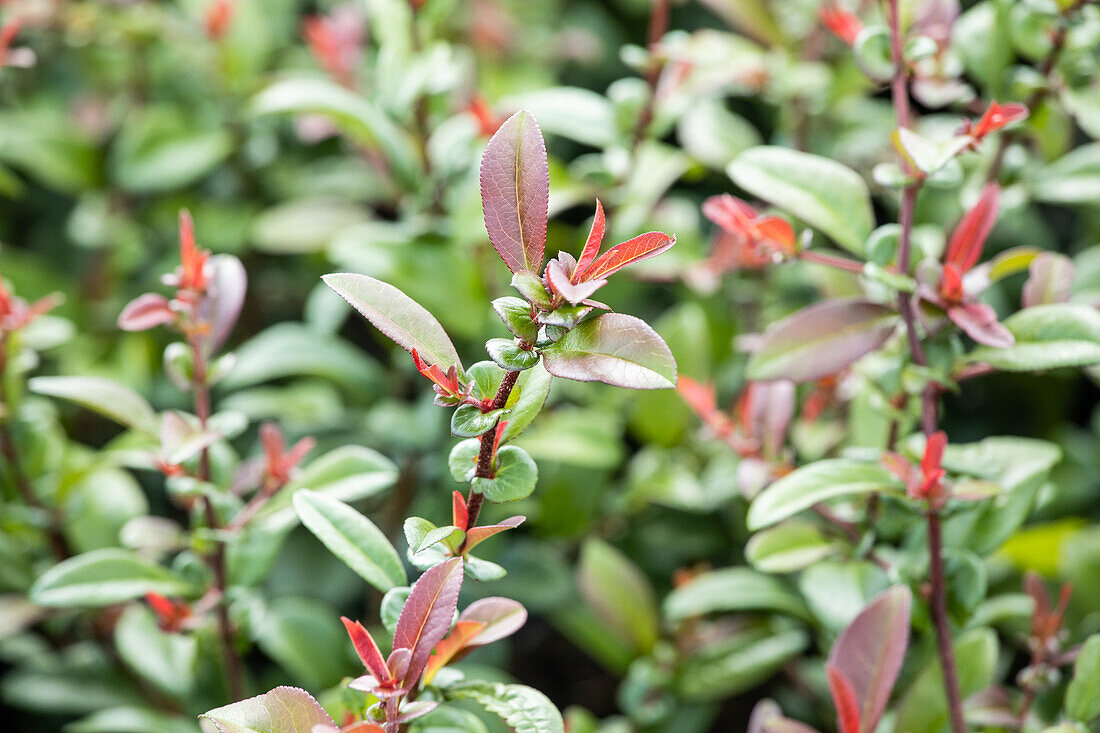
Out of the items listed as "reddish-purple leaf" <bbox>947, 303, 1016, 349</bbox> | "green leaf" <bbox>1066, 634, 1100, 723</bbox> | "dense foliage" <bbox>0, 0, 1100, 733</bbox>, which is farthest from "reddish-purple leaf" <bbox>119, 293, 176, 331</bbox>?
"green leaf" <bbox>1066, 634, 1100, 723</bbox>

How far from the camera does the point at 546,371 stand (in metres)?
0.50

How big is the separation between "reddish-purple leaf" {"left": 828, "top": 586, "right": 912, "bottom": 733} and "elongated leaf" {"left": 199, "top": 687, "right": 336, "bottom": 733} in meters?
0.33

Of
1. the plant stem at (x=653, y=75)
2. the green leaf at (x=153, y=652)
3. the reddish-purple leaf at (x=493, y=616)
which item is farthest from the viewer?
the plant stem at (x=653, y=75)

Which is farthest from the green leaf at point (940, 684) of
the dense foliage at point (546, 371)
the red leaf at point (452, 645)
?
the red leaf at point (452, 645)

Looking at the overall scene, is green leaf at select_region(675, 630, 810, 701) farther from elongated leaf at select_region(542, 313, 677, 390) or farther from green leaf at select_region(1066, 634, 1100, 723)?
elongated leaf at select_region(542, 313, 677, 390)

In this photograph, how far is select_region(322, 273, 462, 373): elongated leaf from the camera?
1.55ft

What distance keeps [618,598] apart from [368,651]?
0.46 meters

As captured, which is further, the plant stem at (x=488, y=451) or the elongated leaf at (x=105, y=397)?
the elongated leaf at (x=105, y=397)

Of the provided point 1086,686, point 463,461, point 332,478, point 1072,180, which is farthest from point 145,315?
point 1072,180

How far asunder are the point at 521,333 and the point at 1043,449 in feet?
1.67

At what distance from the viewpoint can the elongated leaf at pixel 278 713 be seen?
1.53ft

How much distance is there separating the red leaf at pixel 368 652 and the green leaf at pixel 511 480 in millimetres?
99

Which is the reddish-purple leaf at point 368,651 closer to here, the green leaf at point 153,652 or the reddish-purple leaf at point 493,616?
the reddish-purple leaf at point 493,616

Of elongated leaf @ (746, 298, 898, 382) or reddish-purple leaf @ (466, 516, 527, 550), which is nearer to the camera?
reddish-purple leaf @ (466, 516, 527, 550)
